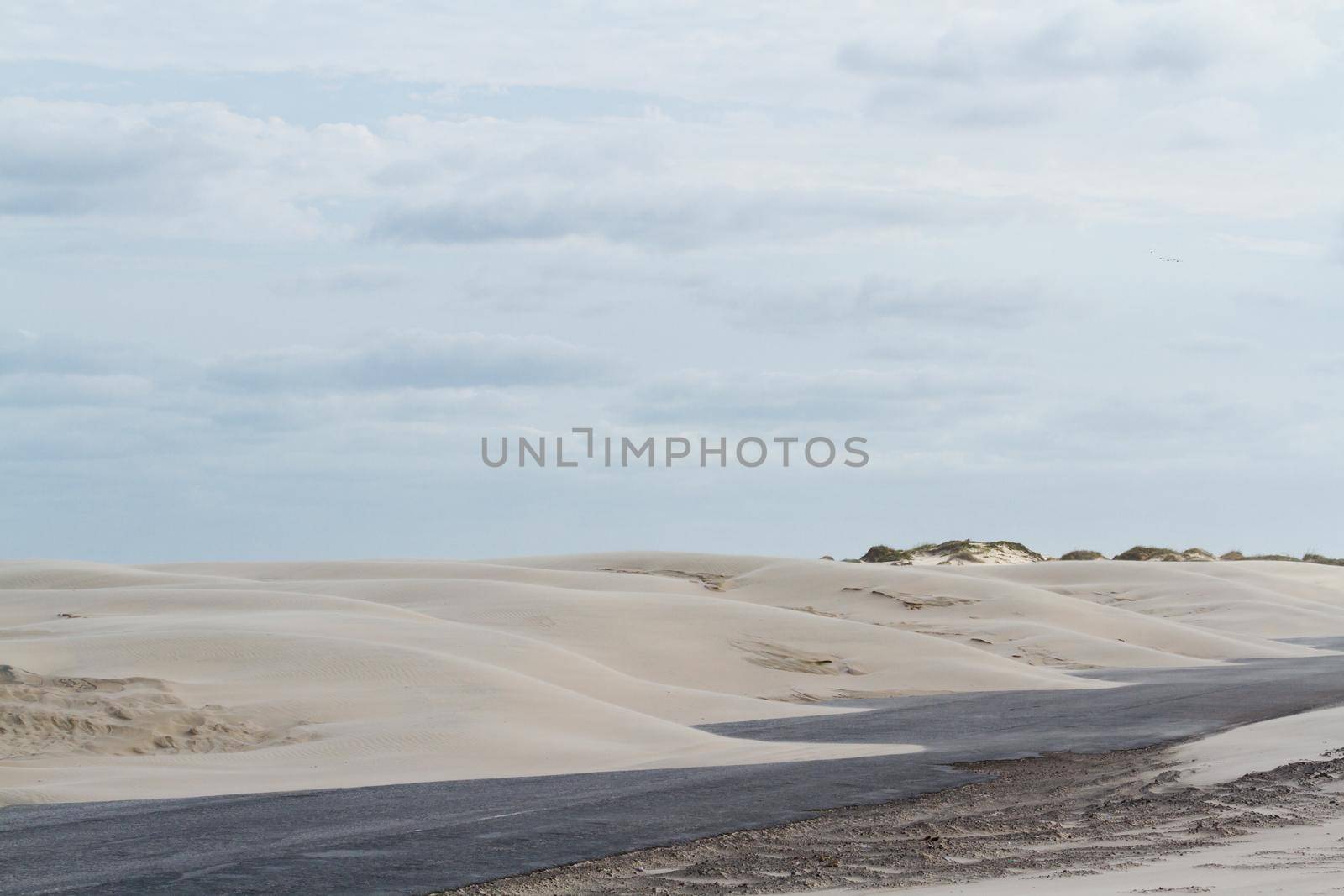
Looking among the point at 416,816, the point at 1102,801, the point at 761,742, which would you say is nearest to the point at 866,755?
the point at 761,742

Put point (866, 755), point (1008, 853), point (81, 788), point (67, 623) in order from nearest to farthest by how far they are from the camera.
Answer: point (1008, 853) < point (81, 788) < point (866, 755) < point (67, 623)

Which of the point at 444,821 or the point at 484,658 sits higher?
the point at 484,658

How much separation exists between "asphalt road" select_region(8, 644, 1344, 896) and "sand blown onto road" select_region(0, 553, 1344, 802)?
3.16ft

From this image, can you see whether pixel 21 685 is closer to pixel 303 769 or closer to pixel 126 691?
pixel 126 691

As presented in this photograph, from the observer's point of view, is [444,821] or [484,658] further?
[484,658]

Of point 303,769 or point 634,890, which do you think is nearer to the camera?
point 634,890

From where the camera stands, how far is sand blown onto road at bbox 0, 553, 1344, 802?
43.0ft

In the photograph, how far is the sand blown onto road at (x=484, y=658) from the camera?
516 inches

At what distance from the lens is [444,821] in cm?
947

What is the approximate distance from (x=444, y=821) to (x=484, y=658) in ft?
29.7

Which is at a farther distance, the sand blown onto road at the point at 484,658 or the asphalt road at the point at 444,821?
the sand blown onto road at the point at 484,658

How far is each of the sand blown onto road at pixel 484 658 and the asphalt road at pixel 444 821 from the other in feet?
3.16

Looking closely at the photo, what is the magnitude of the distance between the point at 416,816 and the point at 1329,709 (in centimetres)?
1019

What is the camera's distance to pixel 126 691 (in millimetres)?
15312
